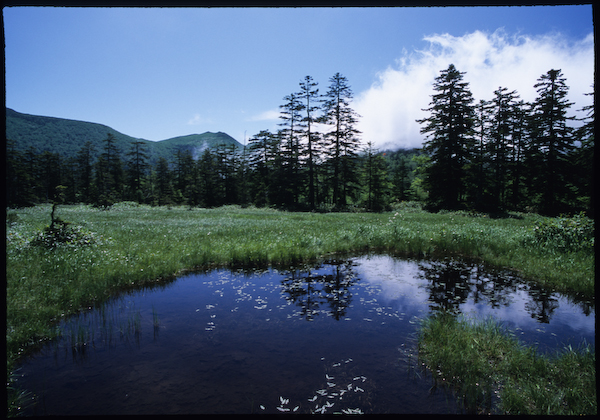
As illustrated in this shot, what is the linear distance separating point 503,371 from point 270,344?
3.87m

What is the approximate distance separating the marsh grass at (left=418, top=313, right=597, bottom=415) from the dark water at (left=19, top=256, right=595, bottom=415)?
1.19 ft

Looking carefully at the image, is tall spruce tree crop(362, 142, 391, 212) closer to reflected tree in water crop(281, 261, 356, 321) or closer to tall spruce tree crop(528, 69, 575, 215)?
tall spruce tree crop(528, 69, 575, 215)

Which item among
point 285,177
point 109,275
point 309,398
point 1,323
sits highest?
point 285,177

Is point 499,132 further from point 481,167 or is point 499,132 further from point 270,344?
point 270,344

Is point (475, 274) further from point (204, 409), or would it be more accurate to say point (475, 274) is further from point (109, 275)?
point (109, 275)

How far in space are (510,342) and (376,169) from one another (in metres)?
47.6

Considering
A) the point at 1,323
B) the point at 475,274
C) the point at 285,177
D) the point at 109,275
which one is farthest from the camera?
the point at 285,177

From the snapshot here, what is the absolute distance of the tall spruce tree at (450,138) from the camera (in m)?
35.3

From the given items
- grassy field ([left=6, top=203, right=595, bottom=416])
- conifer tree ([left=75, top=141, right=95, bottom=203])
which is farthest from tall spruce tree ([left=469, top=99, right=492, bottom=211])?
conifer tree ([left=75, top=141, right=95, bottom=203])

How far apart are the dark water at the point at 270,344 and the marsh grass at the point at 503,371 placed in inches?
14.3

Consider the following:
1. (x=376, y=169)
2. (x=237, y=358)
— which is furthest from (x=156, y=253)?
(x=376, y=169)

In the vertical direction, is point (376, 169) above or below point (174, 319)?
above

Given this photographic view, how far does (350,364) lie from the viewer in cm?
461

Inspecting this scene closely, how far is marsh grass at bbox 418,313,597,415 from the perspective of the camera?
346 cm
